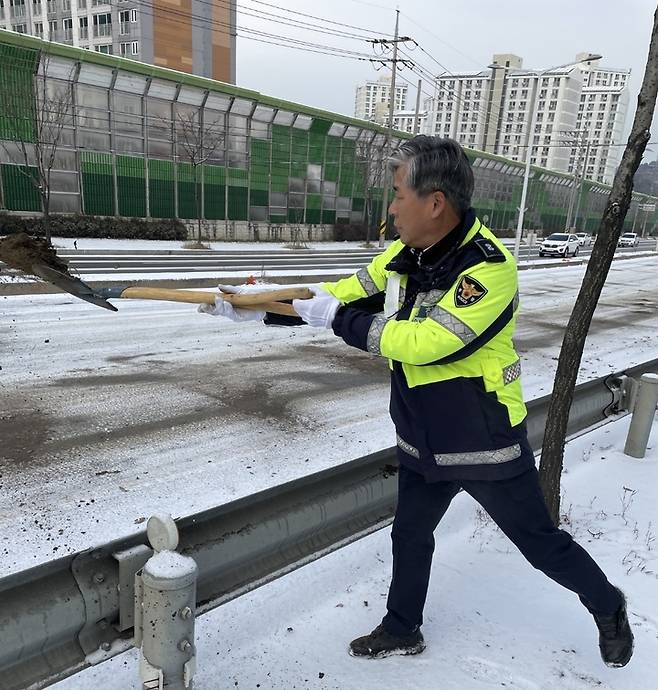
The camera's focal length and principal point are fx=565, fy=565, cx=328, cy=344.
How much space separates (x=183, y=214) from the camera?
110 feet

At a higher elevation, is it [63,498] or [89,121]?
[89,121]

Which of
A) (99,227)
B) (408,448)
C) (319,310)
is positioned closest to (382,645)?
(408,448)

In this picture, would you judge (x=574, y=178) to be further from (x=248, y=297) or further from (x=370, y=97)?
(x=370, y=97)

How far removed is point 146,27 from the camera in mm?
57031

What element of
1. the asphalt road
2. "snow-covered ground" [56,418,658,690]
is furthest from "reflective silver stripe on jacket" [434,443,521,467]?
the asphalt road

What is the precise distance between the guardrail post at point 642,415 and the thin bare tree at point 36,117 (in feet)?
90.6

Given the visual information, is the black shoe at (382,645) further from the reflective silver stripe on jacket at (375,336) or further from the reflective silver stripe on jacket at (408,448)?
the reflective silver stripe on jacket at (375,336)

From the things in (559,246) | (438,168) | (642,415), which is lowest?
(559,246)

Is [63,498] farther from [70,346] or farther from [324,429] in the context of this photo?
[70,346]

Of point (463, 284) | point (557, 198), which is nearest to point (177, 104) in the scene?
point (463, 284)

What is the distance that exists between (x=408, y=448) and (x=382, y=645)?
0.89 metres

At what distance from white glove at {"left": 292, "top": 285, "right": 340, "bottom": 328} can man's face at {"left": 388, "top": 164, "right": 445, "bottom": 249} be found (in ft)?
1.29

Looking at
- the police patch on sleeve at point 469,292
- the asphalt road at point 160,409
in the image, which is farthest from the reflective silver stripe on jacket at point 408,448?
the asphalt road at point 160,409

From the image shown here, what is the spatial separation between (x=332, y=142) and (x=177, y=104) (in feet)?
41.1
